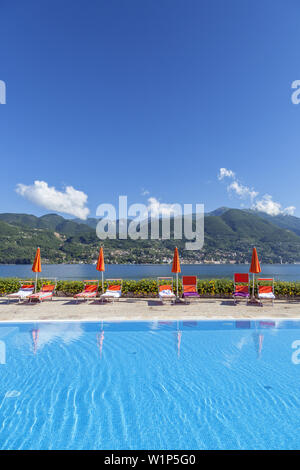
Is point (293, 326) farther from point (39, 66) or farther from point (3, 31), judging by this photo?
point (39, 66)

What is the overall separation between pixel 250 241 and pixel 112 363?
11572 cm

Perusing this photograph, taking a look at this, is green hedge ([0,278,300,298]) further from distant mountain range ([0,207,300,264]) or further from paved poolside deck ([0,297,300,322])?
distant mountain range ([0,207,300,264])

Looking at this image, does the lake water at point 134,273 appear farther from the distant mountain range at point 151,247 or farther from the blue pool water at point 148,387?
the blue pool water at point 148,387

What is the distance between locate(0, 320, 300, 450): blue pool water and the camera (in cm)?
311

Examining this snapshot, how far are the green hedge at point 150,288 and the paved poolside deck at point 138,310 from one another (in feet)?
2.25

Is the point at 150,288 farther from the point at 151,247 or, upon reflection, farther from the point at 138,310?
the point at 151,247

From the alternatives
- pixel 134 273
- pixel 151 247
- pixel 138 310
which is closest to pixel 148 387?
pixel 138 310

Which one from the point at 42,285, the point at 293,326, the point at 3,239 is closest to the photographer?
the point at 293,326

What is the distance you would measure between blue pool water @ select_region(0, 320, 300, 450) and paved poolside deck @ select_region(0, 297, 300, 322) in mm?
633

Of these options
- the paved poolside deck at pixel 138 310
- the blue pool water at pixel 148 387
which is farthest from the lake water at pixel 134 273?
the blue pool water at pixel 148 387

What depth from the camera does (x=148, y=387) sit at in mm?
4277

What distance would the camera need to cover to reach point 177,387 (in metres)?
4.30

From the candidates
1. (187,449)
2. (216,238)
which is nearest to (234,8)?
(187,449)

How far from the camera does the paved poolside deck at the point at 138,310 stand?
7898 mm
